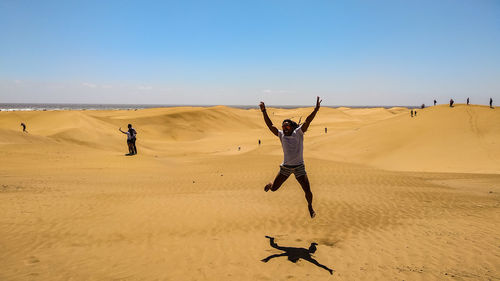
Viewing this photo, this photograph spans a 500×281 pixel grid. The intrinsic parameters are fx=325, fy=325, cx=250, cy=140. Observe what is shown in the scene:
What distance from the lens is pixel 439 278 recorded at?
15.7 ft

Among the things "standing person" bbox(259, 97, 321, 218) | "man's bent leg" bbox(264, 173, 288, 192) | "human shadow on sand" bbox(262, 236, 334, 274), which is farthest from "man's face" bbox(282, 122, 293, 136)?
"human shadow on sand" bbox(262, 236, 334, 274)

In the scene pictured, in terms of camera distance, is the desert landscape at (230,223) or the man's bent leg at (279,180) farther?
the man's bent leg at (279,180)

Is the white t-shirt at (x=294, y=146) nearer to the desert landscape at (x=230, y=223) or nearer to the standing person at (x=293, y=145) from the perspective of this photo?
the standing person at (x=293, y=145)

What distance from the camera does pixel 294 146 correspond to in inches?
241

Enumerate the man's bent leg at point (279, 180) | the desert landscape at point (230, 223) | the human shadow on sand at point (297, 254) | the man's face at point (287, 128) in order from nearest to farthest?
the desert landscape at point (230, 223) → the human shadow on sand at point (297, 254) → the man's face at point (287, 128) → the man's bent leg at point (279, 180)

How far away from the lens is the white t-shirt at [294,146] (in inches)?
239

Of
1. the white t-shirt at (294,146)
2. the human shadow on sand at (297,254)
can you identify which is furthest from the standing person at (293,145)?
the human shadow on sand at (297,254)

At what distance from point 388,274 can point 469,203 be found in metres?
5.81

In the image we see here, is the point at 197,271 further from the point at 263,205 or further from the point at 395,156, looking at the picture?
the point at 395,156

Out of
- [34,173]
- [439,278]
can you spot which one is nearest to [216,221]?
[439,278]

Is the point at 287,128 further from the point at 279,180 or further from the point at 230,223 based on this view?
the point at 230,223

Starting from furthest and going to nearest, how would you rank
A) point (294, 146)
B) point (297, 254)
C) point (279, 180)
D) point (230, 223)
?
point (230, 223) → point (279, 180) → point (294, 146) → point (297, 254)

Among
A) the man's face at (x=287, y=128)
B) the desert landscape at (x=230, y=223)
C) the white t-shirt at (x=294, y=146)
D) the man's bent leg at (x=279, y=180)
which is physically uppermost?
the man's face at (x=287, y=128)

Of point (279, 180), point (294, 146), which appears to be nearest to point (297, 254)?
point (279, 180)
